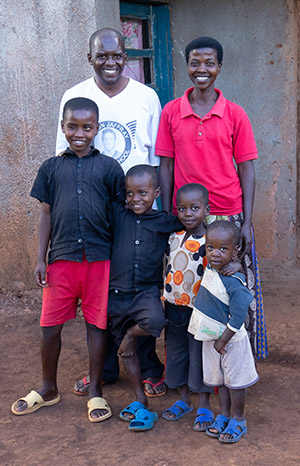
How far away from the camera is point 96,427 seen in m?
2.74

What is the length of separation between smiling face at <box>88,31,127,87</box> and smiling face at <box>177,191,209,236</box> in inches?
28.4

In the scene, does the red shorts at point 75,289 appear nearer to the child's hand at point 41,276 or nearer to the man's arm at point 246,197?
the child's hand at point 41,276

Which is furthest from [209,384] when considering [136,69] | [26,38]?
[136,69]

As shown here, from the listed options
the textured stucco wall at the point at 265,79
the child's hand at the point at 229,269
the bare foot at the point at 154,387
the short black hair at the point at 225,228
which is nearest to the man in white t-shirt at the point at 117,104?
the short black hair at the point at 225,228

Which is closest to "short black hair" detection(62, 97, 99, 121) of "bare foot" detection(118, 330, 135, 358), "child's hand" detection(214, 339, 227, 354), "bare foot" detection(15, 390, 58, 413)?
"bare foot" detection(118, 330, 135, 358)

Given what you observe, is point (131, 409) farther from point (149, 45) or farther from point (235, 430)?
point (149, 45)

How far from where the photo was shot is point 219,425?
8.58 feet

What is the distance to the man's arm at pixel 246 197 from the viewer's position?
285cm

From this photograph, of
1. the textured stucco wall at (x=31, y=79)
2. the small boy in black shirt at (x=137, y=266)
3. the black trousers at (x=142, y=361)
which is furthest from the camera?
the textured stucco wall at (x=31, y=79)

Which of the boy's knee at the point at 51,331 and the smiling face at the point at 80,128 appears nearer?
the smiling face at the point at 80,128

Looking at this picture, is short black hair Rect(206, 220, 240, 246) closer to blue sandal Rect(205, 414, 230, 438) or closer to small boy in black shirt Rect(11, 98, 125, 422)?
small boy in black shirt Rect(11, 98, 125, 422)

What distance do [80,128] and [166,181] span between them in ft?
1.79

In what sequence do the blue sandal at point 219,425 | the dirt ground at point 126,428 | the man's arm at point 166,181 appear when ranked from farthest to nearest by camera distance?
the man's arm at point 166,181
the blue sandal at point 219,425
the dirt ground at point 126,428

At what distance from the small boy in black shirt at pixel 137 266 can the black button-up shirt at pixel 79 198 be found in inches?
3.3
